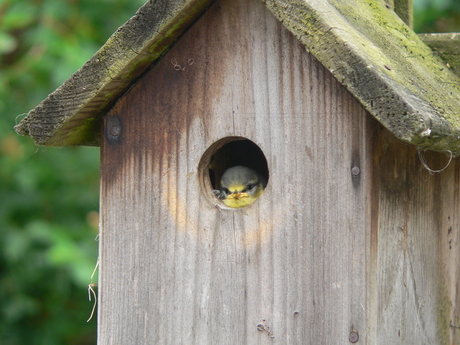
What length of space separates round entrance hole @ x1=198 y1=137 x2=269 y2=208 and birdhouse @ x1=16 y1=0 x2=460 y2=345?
0.05 ft

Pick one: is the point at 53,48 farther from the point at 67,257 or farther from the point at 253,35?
the point at 253,35

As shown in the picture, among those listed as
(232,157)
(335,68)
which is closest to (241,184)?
(232,157)

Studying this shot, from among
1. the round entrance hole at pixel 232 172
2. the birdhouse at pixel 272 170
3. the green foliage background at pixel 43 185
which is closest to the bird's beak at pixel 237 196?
the round entrance hole at pixel 232 172

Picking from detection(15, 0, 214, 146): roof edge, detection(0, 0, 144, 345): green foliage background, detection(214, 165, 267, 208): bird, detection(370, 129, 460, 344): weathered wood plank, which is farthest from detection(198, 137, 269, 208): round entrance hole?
detection(0, 0, 144, 345): green foliage background

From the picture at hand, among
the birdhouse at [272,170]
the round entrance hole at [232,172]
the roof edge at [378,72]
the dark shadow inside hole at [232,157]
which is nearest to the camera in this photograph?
the roof edge at [378,72]

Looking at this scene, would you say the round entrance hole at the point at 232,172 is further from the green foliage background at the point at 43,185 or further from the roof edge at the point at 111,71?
the green foliage background at the point at 43,185

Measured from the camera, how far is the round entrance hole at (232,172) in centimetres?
170

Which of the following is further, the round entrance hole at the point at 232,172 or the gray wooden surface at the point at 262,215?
the round entrance hole at the point at 232,172

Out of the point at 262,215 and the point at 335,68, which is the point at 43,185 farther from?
the point at 335,68

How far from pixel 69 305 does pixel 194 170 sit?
2812 mm

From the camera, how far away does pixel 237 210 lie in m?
1.62

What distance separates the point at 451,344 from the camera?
1.93m

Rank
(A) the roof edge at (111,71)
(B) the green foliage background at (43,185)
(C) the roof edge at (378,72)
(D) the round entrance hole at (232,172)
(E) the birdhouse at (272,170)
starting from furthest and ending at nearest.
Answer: (B) the green foliage background at (43,185)
(D) the round entrance hole at (232,172)
(A) the roof edge at (111,71)
(E) the birdhouse at (272,170)
(C) the roof edge at (378,72)

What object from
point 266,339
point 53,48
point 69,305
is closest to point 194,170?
point 266,339
